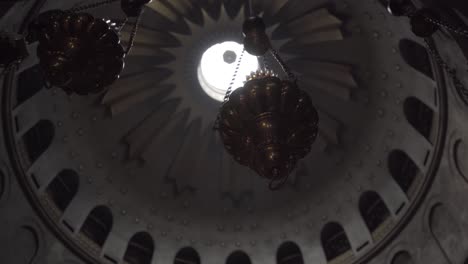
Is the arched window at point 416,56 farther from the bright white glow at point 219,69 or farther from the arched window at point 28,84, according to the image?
the arched window at point 28,84

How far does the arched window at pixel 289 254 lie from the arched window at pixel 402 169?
3102 mm

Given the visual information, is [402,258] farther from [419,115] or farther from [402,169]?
[419,115]

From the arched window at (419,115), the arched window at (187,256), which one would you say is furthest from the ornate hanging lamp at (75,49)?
the arched window at (187,256)

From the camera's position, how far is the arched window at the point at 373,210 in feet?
35.5

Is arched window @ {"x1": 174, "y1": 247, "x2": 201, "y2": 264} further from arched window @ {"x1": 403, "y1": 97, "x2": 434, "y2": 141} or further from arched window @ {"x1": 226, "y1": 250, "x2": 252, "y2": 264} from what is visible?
arched window @ {"x1": 403, "y1": 97, "x2": 434, "y2": 141}

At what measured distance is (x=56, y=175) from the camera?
10672 millimetres

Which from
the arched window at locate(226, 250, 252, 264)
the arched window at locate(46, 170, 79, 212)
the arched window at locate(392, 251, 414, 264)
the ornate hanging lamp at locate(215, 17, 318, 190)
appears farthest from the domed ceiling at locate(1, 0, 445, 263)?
the ornate hanging lamp at locate(215, 17, 318, 190)

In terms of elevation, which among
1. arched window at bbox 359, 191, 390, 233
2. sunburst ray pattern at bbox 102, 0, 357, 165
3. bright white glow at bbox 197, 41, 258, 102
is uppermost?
bright white glow at bbox 197, 41, 258, 102

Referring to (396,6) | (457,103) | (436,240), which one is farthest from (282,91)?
(436,240)

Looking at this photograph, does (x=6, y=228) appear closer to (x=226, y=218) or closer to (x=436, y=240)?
(x=226, y=218)

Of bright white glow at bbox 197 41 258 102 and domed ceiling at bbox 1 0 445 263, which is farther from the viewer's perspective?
bright white glow at bbox 197 41 258 102

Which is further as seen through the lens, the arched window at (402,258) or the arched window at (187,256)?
→ the arched window at (187,256)

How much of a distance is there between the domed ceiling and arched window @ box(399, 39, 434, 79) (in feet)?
0.09

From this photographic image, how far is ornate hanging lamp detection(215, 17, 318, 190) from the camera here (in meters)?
5.49
